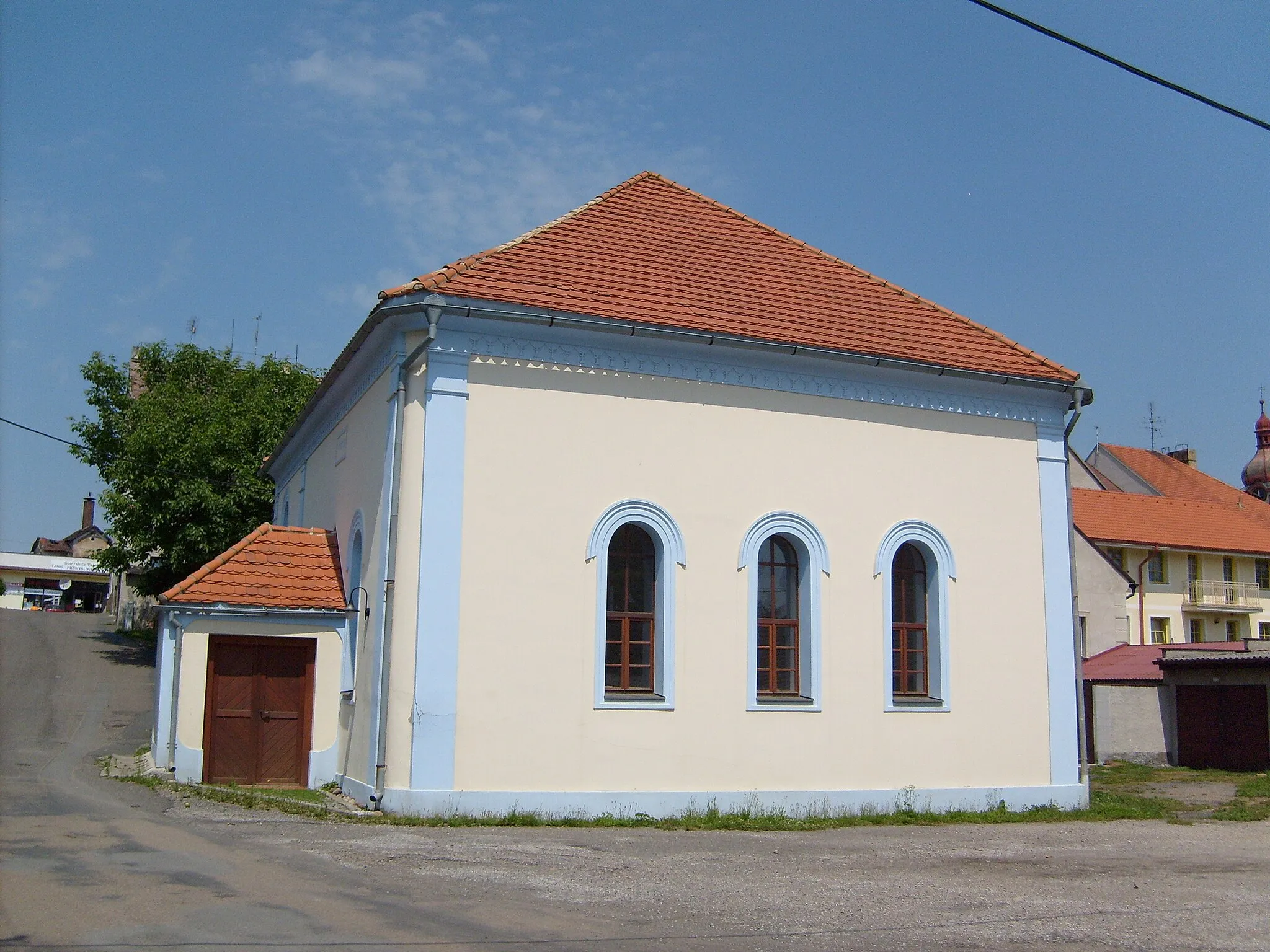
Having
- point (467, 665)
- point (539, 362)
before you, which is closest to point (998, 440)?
point (539, 362)

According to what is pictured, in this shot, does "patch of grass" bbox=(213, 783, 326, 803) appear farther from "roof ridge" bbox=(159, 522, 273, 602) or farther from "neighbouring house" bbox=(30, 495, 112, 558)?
"neighbouring house" bbox=(30, 495, 112, 558)

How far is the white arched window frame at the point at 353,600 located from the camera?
14445mm

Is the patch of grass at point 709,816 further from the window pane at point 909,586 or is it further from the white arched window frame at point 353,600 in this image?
the window pane at point 909,586

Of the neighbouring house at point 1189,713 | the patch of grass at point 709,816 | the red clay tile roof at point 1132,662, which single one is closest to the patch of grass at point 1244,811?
the patch of grass at point 709,816

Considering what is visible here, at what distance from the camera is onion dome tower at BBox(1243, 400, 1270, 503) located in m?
68.4

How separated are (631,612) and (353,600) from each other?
388 cm

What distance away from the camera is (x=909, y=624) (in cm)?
1559

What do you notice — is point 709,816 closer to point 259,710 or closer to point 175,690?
point 259,710

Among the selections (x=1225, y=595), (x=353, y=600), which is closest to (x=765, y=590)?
(x=353, y=600)

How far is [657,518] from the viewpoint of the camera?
45.8 feet

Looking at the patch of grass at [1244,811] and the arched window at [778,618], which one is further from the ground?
the arched window at [778,618]

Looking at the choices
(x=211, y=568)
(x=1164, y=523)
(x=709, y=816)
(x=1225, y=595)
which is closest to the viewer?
(x=709, y=816)

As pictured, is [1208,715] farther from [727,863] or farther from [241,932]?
[241,932]

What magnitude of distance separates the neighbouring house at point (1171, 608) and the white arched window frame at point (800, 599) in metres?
13.9
